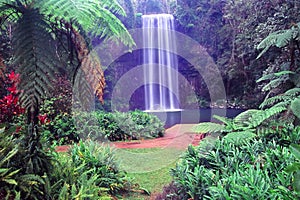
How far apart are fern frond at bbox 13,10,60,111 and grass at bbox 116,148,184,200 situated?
1855mm

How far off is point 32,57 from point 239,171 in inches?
74.6

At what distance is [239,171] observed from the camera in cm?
254

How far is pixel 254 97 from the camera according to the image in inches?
597

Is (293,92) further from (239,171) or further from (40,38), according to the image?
(40,38)

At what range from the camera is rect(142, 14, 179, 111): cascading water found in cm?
1786

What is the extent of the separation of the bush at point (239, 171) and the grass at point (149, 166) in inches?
26.5

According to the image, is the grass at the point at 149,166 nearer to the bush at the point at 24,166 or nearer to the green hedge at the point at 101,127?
the bush at the point at 24,166

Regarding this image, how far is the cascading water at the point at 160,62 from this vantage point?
58.6 feet

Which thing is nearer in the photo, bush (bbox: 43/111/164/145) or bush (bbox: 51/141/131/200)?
bush (bbox: 51/141/131/200)

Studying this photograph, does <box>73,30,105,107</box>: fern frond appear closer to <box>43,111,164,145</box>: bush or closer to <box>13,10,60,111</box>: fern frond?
<box>13,10,60,111</box>: fern frond

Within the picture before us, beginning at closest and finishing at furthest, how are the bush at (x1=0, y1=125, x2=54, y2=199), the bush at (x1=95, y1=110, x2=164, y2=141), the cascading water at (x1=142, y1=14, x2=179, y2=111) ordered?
1. the bush at (x1=0, y1=125, x2=54, y2=199)
2. the bush at (x1=95, y1=110, x2=164, y2=141)
3. the cascading water at (x1=142, y1=14, x2=179, y2=111)

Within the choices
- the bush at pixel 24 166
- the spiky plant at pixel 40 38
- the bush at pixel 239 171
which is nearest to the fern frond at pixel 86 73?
the spiky plant at pixel 40 38

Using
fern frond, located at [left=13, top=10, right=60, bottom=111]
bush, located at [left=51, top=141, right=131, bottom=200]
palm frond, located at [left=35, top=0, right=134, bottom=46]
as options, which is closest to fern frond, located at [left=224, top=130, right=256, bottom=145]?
bush, located at [left=51, top=141, right=131, bottom=200]

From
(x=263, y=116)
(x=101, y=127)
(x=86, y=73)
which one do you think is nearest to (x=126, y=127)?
(x=101, y=127)
